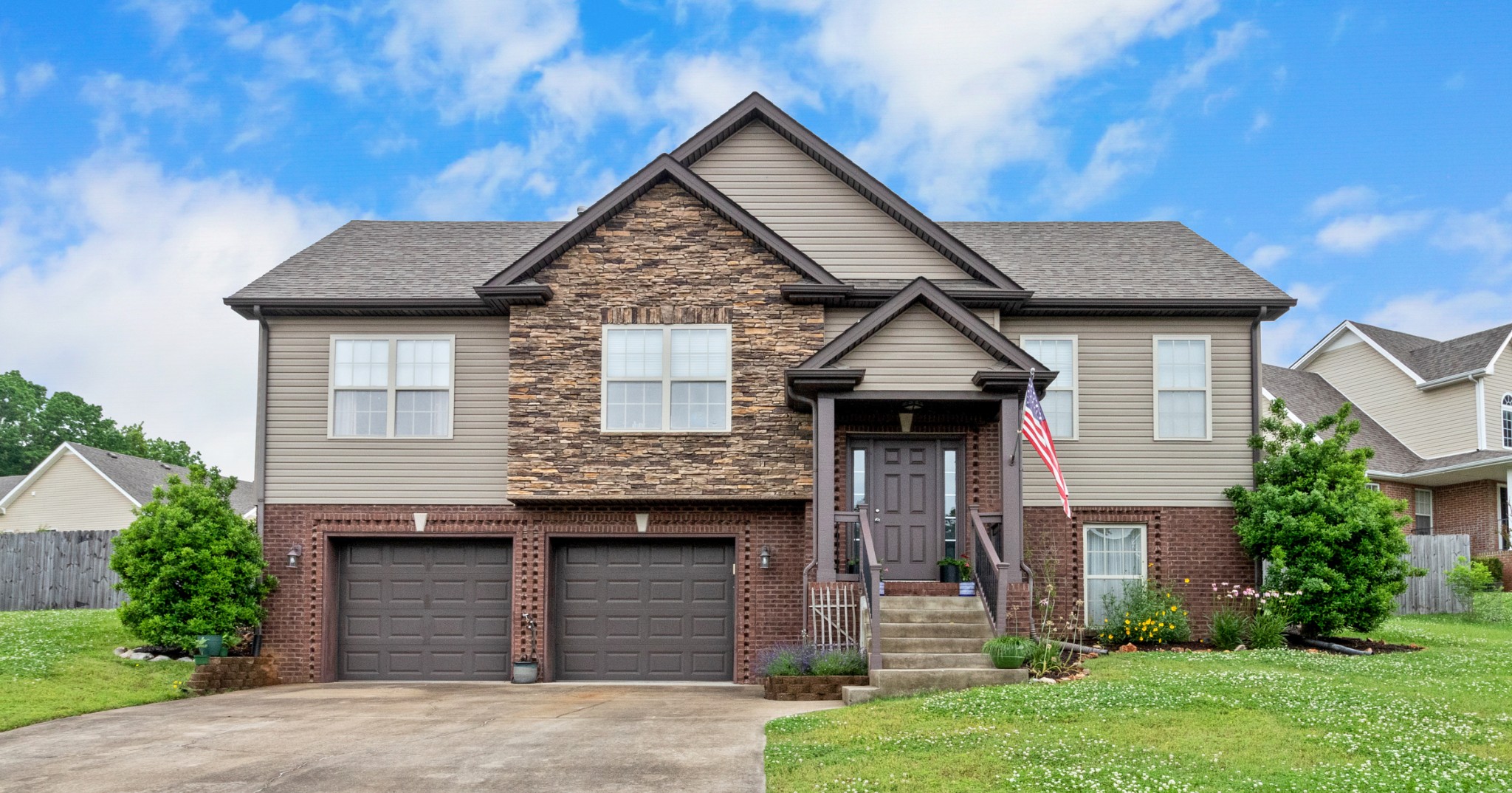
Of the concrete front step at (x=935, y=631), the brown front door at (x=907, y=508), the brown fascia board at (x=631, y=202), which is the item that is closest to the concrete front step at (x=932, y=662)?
the concrete front step at (x=935, y=631)

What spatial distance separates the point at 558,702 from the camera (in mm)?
13727

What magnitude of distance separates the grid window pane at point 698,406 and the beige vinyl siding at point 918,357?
2.18 meters

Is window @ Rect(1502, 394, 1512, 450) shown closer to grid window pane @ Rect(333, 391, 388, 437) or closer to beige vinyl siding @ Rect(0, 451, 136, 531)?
grid window pane @ Rect(333, 391, 388, 437)

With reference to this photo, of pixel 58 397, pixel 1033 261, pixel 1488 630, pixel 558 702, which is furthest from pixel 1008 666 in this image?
pixel 58 397

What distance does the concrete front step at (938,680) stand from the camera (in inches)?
509

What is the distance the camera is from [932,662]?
44.2 ft

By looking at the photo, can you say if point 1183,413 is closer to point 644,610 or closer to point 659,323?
point 659,323

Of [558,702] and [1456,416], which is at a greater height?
[1456,416]

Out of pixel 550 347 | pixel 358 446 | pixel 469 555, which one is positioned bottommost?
pixel 469 555

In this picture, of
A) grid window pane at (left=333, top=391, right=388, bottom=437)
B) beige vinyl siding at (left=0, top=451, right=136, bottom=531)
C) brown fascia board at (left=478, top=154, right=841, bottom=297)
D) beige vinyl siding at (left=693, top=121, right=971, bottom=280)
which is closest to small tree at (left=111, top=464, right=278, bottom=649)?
grid window pane at (left=333, top=391, right=388, bottom=437)

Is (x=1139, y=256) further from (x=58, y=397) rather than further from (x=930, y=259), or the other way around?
(x=58, y=397)

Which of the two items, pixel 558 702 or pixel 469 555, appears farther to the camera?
pixel 469 555

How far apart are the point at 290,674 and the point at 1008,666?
10163 millimetres

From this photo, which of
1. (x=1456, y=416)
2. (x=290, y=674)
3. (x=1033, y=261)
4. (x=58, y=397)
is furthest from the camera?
(x=58, y=397)
